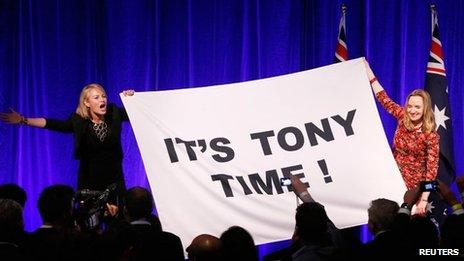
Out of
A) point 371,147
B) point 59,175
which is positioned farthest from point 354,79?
point 59,175

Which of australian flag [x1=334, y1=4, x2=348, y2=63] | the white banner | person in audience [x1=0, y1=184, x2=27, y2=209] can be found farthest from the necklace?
australian flag [x1=334, y1=4, x2=348, y2=63]

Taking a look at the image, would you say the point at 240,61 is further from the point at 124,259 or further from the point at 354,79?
the point at 124,259

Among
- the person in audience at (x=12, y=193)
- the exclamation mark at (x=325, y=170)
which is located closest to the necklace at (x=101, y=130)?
the person in audience at (x=12, y=193)

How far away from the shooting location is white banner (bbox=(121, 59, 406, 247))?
6543 mm

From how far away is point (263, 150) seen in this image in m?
6.70

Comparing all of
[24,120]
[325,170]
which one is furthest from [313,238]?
[24,120]

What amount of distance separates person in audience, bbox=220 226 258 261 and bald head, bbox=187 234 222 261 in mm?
37

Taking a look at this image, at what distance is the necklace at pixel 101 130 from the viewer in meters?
6.44

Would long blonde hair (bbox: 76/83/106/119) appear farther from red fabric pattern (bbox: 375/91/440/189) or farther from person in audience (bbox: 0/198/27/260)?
red fabric pattern (bbox: 375/91/440/189)

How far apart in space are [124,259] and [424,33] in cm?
504

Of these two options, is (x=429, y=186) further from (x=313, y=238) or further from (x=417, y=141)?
(x=313, y=238)

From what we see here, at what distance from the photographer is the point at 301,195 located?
537 cm

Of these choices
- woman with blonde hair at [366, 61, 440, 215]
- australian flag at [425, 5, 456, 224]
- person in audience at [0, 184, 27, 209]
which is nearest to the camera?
person in audience at [0, 184, 27, 209]

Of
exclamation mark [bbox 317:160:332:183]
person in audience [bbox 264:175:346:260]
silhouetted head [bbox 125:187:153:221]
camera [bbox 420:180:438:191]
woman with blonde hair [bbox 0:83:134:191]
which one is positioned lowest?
person in audience [bbox 264:175:346:260]
